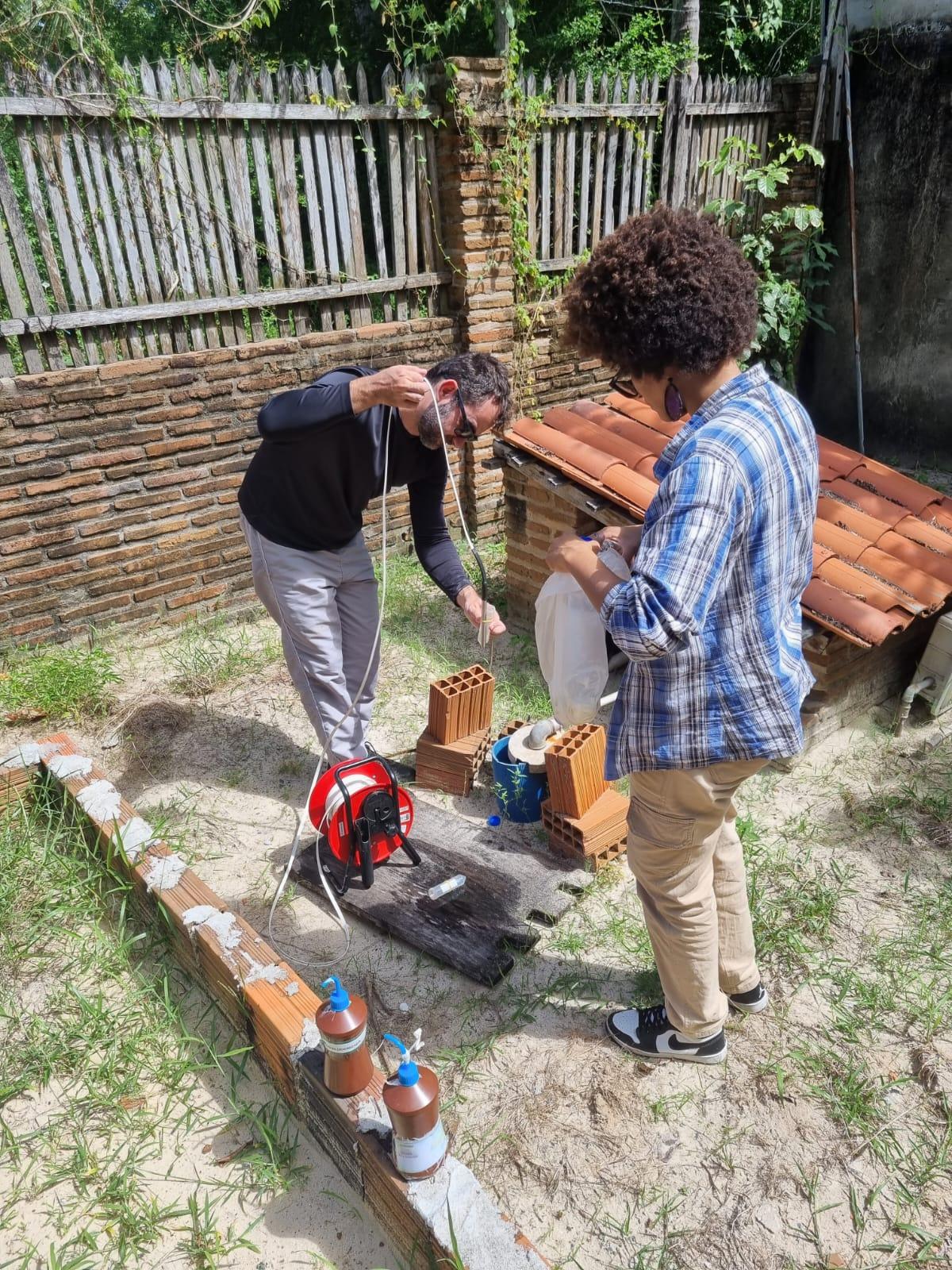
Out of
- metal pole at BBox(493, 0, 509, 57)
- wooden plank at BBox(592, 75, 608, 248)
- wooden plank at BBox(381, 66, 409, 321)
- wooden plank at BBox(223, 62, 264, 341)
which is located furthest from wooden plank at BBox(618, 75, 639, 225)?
wooden plank at BBox(223, 62, 264, 341)

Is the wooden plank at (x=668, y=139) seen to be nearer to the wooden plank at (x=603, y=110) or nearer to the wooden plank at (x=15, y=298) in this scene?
→ the wooden plank at (x=603, y=110)

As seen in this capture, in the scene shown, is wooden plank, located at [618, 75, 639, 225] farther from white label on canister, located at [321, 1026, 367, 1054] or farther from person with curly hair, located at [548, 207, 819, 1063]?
white label on canister, located at [321, 1026, 367, 1054]

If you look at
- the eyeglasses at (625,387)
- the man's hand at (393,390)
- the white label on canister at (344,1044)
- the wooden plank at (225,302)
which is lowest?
the white label on canister at (344,1044)

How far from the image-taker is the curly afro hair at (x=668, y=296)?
1737mm

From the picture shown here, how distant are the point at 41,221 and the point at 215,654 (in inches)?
95.8

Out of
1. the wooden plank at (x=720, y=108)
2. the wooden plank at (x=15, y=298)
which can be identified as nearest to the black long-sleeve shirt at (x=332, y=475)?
the wooden plank at (x=15, y=298)

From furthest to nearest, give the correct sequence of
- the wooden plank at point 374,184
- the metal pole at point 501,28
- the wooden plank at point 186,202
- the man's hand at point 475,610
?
the metal pole at point 501,28
the wooden plank at point 374,184
the wooden plank at point 186,202
the man's hand at point 475,610

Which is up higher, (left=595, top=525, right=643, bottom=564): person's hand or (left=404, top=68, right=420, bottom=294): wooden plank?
(left=404, top=68, right=420, bottom=294): wooden plank

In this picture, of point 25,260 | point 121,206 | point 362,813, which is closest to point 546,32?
point 121,206

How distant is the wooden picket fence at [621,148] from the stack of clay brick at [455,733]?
3.85 m

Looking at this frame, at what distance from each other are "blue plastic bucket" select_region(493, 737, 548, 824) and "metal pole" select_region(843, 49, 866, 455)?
5.00m

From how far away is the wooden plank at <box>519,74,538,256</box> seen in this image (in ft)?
18.4

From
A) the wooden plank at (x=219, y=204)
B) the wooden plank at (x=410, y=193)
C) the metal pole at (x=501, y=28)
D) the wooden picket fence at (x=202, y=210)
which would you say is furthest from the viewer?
the metal pole at (x=501, y=28)

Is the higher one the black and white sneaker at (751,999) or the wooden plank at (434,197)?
→ the wooden plank at (434,197)
